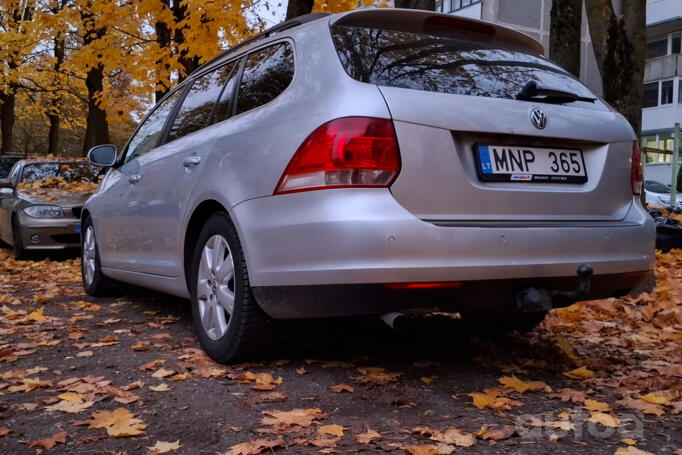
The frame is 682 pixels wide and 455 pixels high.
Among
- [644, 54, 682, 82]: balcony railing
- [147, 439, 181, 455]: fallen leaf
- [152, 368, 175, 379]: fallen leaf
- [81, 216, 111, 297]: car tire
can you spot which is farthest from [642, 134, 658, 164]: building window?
[147, 439, 181, 455]: fallen leaf

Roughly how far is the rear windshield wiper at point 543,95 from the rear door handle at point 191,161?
5.97 feet

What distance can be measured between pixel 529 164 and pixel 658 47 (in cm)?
4529

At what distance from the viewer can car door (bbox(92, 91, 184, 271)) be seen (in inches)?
203

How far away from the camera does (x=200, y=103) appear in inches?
185

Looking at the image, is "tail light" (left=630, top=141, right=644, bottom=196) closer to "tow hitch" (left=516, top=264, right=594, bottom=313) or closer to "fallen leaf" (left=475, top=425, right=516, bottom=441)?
"tow hitch" (left=516, top=264, right=594, bottom=313)

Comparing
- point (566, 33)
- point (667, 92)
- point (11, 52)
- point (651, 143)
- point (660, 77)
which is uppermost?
point (11, 52)

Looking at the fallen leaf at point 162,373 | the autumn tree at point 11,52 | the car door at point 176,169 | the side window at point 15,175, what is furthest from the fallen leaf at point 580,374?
the autumn tree at point 11,52

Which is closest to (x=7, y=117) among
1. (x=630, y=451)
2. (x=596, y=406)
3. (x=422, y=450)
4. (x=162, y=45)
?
(x=162, y=45)

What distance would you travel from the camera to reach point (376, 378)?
3570 mm

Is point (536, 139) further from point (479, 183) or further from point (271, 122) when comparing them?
point (271, 122)

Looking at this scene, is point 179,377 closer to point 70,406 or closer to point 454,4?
point 70,406

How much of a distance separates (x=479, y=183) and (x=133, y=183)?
3.02m

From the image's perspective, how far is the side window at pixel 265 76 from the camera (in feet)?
12.2

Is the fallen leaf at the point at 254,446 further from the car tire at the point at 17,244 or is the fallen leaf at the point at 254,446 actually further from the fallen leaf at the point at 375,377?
the car tire at the point at 17,244
